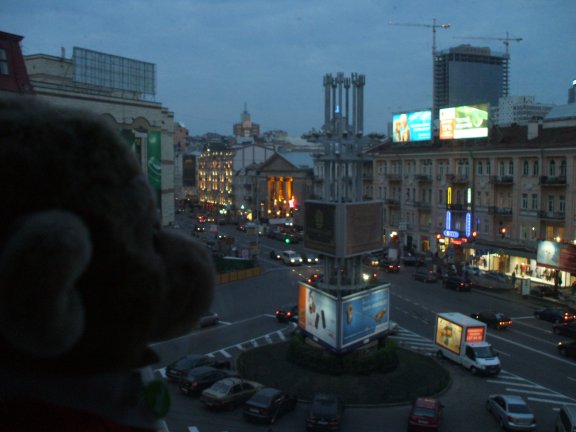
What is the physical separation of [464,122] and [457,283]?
1321 cm

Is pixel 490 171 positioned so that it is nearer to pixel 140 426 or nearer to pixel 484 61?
pixel 140 426

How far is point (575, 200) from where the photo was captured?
3047 centimetres

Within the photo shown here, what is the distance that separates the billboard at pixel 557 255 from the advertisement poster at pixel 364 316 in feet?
49.3

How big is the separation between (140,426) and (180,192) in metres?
90.9

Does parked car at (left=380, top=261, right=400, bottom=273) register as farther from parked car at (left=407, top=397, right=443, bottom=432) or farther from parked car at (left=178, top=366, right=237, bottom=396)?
parked car at (left=407, top=397, right=443, bottom=432)

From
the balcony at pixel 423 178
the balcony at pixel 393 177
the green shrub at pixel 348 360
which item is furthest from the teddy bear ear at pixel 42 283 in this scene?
the balcony at pixel 393 177

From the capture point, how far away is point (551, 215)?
105 feet

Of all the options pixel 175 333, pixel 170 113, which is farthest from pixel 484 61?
pixel 175 333

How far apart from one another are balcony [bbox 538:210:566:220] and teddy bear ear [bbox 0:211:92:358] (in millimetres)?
33758

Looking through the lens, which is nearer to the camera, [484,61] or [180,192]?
[180,192]

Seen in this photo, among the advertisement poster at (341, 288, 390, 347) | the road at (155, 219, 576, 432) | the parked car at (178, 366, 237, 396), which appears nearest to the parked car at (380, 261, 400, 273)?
the road at (155, 219, 576, 432)

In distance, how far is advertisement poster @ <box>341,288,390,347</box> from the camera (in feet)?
55.7

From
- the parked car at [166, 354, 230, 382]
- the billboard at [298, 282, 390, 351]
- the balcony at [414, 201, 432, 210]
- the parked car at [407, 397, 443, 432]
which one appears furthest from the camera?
the balcony at [414, 201, 432, 210]

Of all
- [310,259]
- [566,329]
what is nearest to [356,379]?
[566,329]
